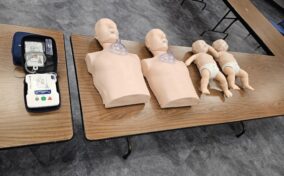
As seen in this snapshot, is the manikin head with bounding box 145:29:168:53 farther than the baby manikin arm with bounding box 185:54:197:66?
No

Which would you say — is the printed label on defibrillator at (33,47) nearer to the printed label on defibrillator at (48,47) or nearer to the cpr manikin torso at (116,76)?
the printed label on defibrillator at (48,47)

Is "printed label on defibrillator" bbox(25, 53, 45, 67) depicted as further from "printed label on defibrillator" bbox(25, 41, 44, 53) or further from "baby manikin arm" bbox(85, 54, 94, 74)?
"baby manikin arm" bbox(85, 54, 94, 74)

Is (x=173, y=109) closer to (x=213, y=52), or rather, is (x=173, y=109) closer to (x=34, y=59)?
(x=213, y=52)

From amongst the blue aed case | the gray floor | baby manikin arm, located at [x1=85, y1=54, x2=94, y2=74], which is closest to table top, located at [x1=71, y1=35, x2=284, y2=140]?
baby manikin arm, located at [x1=85, y1=54, x2=94, y2=74]

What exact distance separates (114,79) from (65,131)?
32cm

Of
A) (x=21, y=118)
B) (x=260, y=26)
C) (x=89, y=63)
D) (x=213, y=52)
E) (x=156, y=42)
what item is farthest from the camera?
(x=260, y=26)

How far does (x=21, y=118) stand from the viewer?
2.96 feet

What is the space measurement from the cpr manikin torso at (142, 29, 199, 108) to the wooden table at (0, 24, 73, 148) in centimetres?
45

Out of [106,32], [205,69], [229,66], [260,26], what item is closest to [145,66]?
[106,32]

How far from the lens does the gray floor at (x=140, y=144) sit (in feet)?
4.60

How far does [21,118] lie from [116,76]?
437 millimetres

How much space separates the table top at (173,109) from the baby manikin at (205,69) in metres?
0.05

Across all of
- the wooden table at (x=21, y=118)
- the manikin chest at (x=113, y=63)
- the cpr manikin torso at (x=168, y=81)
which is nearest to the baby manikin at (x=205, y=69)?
the cpr manikin torso at (x=168, y=81)

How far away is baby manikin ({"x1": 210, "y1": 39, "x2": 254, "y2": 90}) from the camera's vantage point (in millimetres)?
1487
